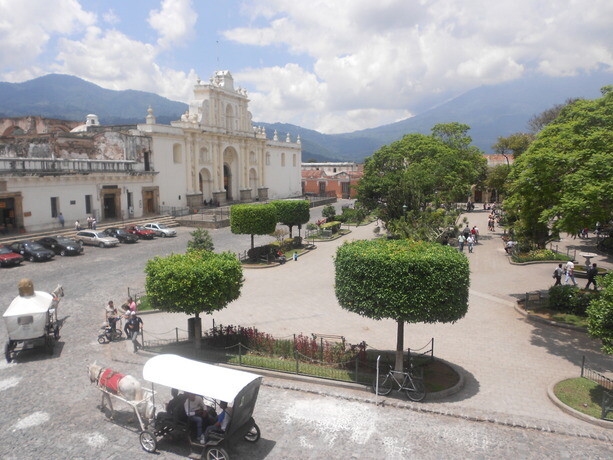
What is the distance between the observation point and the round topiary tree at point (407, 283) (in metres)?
10.6

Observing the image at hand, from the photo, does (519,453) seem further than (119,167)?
No

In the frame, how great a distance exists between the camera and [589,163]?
560 inches

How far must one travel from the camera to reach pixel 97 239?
103ft

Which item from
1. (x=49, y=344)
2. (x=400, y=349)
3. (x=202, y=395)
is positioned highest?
(x=202, y=395)

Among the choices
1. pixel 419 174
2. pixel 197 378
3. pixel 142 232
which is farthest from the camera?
pixel 142 232

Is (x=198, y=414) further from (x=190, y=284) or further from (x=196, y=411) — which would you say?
(x=190, y=284)

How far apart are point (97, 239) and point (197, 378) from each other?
85.9 feet

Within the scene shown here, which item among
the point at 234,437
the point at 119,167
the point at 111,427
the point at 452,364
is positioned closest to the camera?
the point at 234,437

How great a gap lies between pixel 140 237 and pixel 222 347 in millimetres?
23831

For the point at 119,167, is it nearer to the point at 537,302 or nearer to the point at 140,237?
the point at 140,237

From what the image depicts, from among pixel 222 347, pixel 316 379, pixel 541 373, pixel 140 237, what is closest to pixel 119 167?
pixel 140 237

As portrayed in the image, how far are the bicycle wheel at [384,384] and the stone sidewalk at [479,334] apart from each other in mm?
339

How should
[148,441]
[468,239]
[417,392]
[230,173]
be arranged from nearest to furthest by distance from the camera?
[148,441]
[417,392]
[468,239]
[230,173]

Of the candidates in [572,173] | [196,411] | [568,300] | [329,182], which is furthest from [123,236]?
[329,182]
